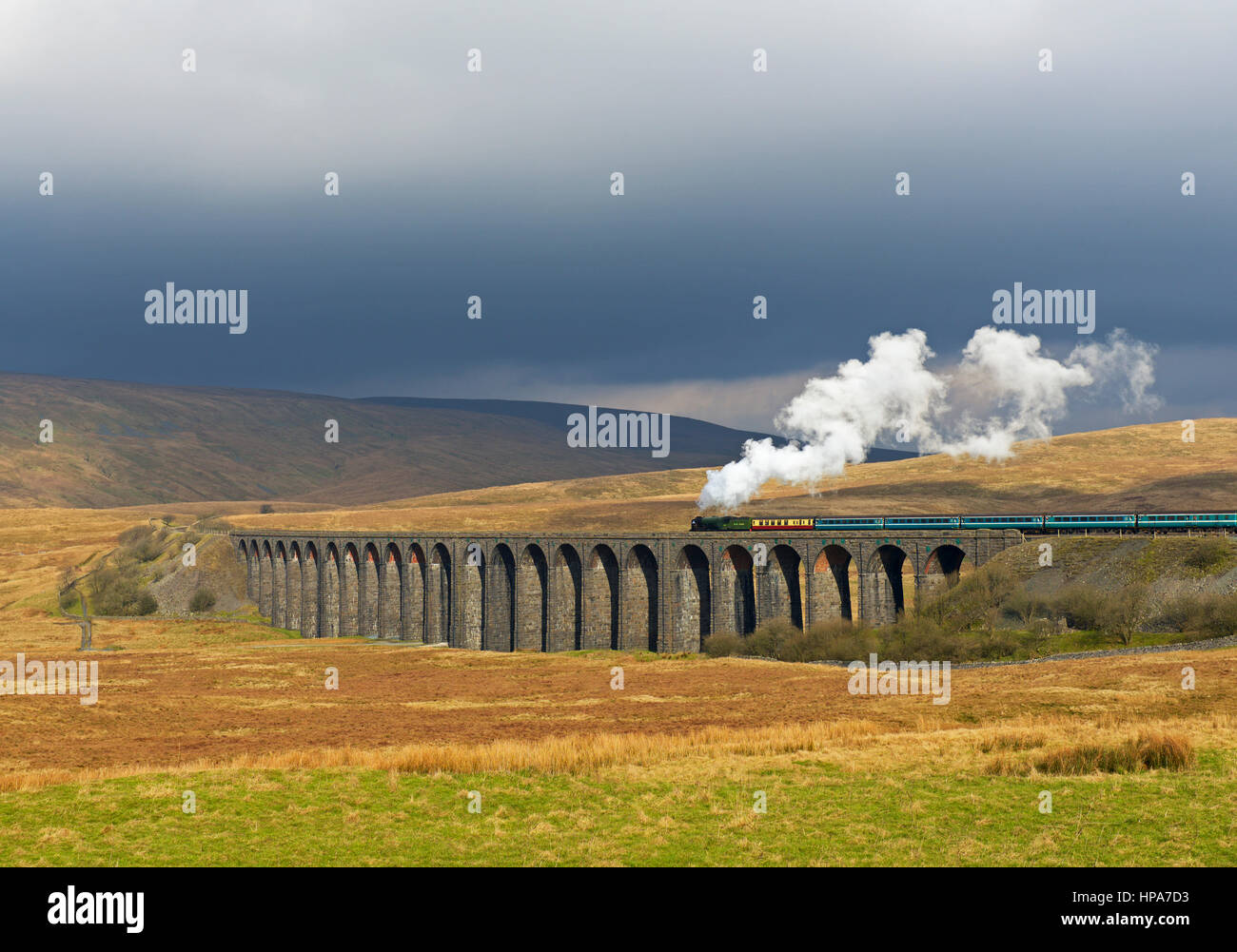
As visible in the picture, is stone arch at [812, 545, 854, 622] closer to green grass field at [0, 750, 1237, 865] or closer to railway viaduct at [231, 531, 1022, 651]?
railway viaduct at [231, 531, 1022, 651]

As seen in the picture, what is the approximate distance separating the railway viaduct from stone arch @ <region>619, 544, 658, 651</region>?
3.7 inches

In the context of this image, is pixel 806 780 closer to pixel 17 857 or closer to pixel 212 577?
pixel 17 857

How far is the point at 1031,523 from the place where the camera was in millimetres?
64438

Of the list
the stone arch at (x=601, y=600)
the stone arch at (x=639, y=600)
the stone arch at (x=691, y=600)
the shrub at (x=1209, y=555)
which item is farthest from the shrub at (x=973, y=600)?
the stone arch at (x=601, y=600)

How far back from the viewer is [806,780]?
22.6 metres

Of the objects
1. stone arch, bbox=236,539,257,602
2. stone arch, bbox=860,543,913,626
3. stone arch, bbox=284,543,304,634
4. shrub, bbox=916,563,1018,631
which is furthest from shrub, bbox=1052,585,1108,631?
stone arch, bbox=236,539,257,602

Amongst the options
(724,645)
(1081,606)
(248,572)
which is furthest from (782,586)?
(248,572)

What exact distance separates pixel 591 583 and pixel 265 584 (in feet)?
192

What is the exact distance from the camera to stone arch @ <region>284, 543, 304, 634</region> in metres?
116

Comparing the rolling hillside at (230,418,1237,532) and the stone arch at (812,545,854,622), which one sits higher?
the rolling hillside at (230,418,1237,532)

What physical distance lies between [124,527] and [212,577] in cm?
6674

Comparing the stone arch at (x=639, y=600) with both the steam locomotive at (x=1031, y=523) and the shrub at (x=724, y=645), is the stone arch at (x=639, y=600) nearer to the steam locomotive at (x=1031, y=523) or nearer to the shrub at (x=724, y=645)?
the steam locomotive at (x=1031, y=523)

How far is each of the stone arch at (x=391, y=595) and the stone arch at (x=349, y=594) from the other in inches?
154

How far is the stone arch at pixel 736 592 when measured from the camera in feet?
245
